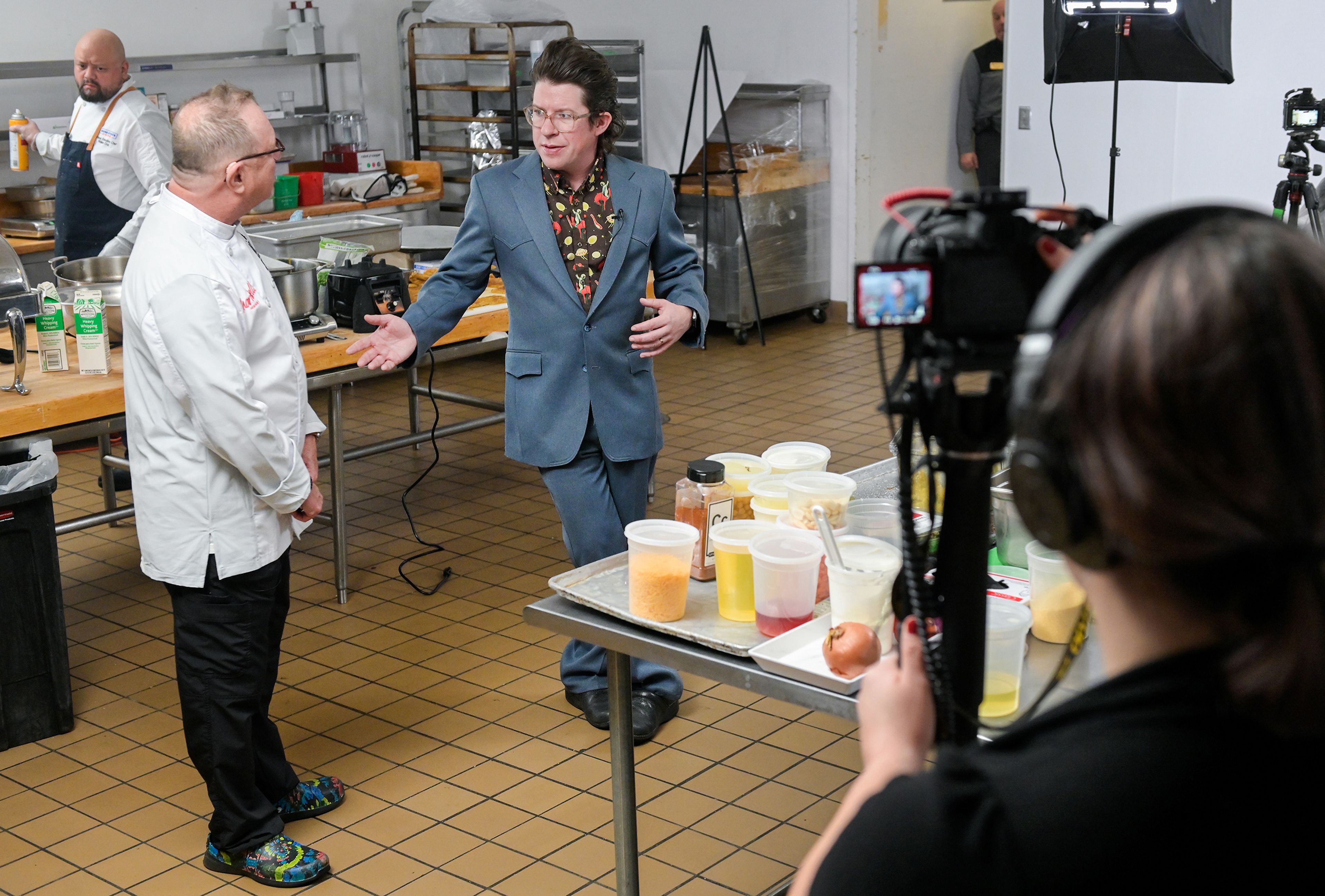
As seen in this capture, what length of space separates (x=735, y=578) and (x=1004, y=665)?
0.45 meters

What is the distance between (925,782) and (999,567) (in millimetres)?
1396

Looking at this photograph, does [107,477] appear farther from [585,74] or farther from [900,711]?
[900,711]

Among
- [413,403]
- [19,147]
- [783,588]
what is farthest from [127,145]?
[783,588]

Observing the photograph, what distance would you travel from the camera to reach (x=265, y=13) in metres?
7.41

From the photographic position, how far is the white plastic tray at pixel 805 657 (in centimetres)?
178

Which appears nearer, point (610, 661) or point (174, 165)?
point (610, 661)

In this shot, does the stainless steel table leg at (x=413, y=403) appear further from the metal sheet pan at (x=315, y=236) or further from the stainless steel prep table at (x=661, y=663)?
the stainless steel prep table at (x=661, y=663)

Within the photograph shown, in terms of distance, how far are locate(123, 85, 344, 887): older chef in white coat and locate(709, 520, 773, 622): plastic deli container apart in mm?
994

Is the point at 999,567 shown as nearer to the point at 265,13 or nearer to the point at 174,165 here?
the point at 174,165

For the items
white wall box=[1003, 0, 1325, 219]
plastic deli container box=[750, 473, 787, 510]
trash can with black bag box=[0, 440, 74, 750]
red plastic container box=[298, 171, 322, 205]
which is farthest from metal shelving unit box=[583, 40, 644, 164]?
plastic deli container box=[750, 473, 787, 510]

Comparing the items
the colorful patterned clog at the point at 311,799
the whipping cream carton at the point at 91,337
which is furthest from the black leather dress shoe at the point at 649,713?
the whipping cream carton at the point at 91,337

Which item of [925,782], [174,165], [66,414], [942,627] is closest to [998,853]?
[925,782]

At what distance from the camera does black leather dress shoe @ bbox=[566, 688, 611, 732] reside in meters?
3.26

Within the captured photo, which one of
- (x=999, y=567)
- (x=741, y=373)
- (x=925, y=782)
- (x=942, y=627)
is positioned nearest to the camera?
(x=925, y=782)
